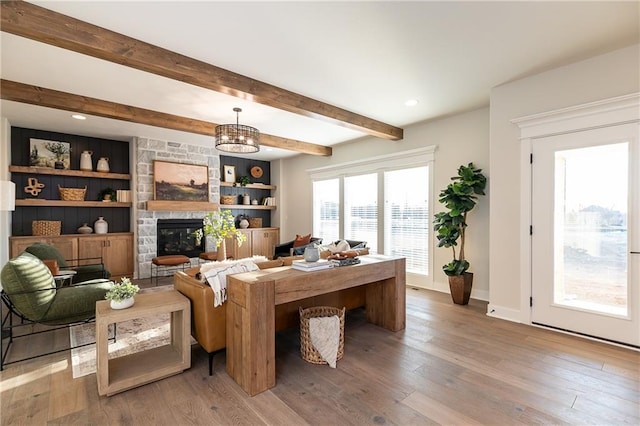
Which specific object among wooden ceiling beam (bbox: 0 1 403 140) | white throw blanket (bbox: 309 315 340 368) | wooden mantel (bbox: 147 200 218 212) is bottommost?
white throw blanket (bbox: 309 315 340 368)

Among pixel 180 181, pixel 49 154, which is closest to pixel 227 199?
pixel 180 181

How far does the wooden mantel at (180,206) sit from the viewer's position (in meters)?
5.79

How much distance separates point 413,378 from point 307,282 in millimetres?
1094

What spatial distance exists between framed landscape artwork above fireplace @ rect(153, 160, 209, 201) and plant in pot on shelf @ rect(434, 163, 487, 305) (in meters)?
4.97

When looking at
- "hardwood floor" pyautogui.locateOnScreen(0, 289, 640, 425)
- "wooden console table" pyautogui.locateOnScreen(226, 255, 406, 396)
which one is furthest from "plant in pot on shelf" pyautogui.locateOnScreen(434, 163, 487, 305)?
"wooden console table" pyautogui.locateOnScreen(226, 255, 406, 396)

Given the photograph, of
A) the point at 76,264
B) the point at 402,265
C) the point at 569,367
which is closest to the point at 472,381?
the point at 569,367

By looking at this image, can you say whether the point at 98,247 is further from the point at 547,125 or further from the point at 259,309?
the point at 547,125

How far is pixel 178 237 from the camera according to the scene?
6.34m

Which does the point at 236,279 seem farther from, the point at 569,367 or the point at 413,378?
the point at 569,367

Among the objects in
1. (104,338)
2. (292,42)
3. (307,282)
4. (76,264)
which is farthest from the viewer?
(76,264)

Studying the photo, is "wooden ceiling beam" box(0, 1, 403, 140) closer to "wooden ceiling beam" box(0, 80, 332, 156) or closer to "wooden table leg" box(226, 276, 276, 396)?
"wooden ceiling beam" box(0, 80, 332, 156)

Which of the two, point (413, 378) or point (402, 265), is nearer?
point (413, 378)

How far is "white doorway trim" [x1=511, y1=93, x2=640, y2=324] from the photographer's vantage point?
2.81 meters

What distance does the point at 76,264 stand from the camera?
518cm
